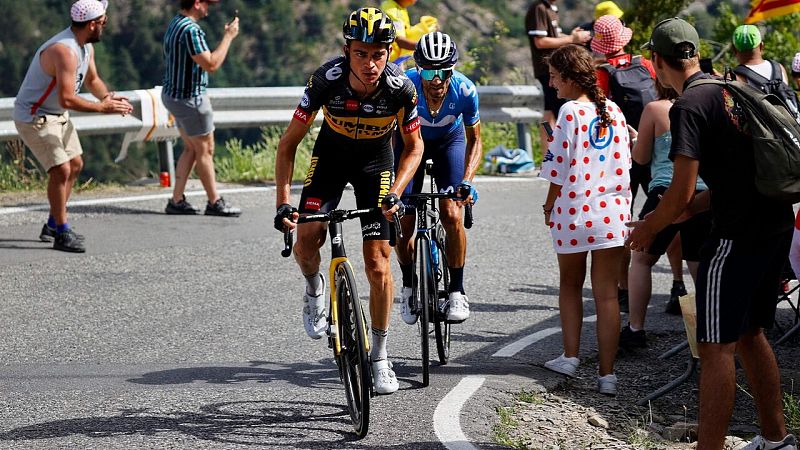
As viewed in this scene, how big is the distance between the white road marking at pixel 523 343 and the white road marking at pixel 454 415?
0.76m

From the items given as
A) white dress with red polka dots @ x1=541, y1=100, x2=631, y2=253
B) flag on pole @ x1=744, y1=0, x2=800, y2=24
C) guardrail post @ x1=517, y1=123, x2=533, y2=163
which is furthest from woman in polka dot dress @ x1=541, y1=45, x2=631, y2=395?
guardrail post @ x1=517, y1=123, x2=533, y2=163

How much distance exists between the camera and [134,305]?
9.57m

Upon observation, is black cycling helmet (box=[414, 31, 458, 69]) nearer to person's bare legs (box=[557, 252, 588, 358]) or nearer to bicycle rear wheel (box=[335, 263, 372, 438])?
person's bare legs (box=[557, 252, 588, 358])

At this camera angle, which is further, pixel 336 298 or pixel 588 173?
pixel 588 173

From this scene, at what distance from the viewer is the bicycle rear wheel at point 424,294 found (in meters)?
7.39

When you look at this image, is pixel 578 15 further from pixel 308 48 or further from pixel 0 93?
pixel 0 93

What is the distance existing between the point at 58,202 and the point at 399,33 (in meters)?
4.05

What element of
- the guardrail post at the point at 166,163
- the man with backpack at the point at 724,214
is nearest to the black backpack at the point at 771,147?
the man with backpack at the point at 724,214

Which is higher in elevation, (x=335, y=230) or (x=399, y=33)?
(x=399, y=33)

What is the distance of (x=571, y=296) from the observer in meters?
7.75

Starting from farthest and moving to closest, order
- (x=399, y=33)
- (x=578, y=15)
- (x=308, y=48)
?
(x=578, y=15) → (x=308, y=48) → (x=399, y=33)

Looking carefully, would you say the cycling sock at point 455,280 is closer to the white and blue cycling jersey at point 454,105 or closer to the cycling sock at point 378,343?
the white and blue cycling jersey at point 454,105

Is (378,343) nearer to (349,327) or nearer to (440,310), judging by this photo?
(349,327)

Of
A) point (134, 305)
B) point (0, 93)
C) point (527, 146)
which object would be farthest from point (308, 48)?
point (134, 305)
